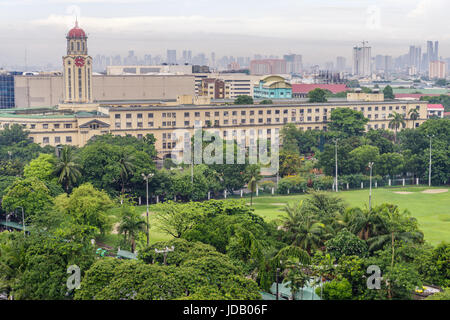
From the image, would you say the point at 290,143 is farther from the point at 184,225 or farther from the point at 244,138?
the point at 184,225

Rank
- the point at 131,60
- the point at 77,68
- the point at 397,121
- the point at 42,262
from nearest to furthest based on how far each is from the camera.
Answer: the point at 42,262, the point at 397,121, the point at 77,68, the point at 131,60

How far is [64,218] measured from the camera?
38.4m

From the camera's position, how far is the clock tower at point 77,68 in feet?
285

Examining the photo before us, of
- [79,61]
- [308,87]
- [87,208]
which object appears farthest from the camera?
[308,87]

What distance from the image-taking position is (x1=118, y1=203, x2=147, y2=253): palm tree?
38094mm

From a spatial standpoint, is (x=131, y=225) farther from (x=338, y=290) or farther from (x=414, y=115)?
(x=414, y=115)

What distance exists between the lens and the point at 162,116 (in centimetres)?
8019

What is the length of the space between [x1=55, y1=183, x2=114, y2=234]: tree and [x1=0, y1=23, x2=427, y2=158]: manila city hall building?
34219 mm

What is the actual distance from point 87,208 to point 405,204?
2759cm

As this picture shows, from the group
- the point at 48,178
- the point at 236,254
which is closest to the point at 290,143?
the point at 48,178

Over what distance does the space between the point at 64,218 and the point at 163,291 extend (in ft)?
58.3

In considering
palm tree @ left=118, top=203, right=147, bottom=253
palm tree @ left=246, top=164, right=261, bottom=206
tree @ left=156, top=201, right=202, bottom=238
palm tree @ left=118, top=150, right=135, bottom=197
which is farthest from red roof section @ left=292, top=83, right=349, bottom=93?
tree @ left=156, top=201, right=202, bottom=238
